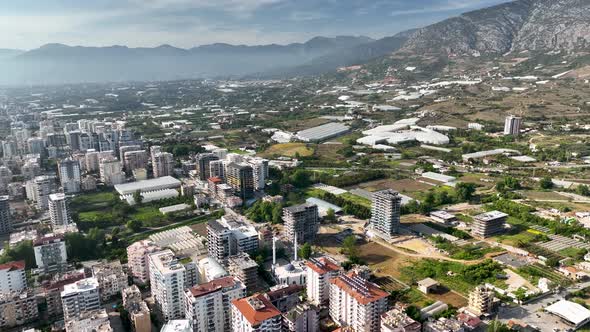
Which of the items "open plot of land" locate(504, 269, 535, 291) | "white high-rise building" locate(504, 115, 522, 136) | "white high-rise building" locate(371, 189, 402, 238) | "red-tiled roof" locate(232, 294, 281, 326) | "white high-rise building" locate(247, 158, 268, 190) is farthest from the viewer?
"white high-rise building" locate(504, 115, 522, 136)

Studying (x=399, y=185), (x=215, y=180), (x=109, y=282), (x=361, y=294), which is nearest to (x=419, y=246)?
(x=361, y=294)

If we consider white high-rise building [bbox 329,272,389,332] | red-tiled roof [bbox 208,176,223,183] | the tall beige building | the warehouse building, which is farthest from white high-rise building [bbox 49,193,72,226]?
the warehouse building

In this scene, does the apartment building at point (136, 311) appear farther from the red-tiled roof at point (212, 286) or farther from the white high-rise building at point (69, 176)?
the white high-rise building at point (69, 176)

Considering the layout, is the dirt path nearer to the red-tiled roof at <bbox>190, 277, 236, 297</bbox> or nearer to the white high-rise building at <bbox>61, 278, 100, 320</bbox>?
the red-tiled roof at <bbox>190, 277, 236, 297</bbox>

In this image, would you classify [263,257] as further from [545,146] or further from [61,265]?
[545,146]

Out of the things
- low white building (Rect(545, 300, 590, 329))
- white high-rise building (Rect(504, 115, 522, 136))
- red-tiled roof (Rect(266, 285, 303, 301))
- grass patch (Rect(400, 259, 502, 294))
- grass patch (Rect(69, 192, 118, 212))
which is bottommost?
grass patch (Rect(400, 259, 502, 294))

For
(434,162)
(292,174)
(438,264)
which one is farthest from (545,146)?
(438,264)

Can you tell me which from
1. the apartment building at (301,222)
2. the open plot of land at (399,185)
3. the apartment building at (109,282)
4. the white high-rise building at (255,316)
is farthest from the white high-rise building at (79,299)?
the open plot of land at (399,185)
